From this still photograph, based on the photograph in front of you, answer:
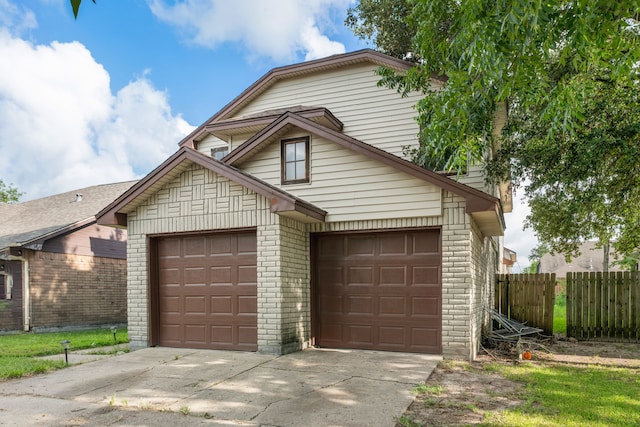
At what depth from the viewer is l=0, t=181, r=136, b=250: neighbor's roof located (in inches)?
642

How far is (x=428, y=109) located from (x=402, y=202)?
5.89 ft

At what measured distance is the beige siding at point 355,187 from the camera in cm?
838

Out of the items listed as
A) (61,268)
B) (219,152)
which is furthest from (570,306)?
(61,268)

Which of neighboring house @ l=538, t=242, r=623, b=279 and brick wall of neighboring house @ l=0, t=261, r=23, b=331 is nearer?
brick wall of neighboring house @ l=0, t=261, r=23, b=331

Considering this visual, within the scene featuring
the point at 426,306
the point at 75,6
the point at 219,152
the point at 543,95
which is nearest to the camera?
the point at 75,6

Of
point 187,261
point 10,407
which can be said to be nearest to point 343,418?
point 10,407

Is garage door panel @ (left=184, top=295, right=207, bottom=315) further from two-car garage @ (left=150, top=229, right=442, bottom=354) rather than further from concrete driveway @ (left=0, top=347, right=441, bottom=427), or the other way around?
concrete driveway @ (left=0, top=347, right=441, bottom=427)

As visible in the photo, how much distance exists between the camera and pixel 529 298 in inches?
483

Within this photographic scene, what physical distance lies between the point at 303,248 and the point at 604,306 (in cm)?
819

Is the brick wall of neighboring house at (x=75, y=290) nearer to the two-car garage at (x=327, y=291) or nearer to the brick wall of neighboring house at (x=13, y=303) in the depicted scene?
the brick wall of neighboring house at (x=13, y=303)

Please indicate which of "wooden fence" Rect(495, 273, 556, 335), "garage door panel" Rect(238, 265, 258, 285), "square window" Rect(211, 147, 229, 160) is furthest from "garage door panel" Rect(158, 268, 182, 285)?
"wooden fence" Rect(495, 273, 556, 335)

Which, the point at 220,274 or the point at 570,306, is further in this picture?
the point at 570,306

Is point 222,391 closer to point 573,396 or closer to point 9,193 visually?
point 573,396

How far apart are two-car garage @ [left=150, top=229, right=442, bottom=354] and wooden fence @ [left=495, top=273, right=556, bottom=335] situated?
492cm
